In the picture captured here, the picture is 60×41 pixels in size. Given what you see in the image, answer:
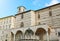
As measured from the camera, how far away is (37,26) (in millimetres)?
35906

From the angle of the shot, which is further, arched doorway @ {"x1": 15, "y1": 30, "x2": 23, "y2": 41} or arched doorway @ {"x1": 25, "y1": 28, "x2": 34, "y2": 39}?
arched doorway @ {"x1": 15, "y1": 30, "x2": 23, "y2": 41}

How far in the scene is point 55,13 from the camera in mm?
37375

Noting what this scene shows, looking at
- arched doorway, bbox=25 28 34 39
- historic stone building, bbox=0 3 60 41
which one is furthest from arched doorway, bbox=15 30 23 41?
arched doorway, bbox=25 28 34 39

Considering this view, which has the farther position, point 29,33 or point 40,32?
point 29,33

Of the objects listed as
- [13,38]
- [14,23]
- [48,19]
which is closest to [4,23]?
[14,23]

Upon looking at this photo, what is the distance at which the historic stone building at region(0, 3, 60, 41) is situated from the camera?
35.1m

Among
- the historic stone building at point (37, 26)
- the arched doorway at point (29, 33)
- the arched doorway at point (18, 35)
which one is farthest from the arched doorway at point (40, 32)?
the arched doorway at point (18, 35)

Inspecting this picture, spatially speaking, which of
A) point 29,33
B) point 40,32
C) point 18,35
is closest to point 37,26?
point 40,32

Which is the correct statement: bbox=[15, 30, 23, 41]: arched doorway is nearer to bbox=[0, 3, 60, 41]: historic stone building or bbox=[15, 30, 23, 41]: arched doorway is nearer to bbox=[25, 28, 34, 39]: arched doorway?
bbox=[0, 3, 60, 41]: historic stone building

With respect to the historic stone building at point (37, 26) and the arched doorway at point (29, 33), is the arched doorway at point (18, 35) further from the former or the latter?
the arched doorway at point (29, 33)

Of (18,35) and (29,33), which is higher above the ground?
(29,33)

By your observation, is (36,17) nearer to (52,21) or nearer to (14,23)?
(52,21)

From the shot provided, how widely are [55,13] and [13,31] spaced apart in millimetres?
15200

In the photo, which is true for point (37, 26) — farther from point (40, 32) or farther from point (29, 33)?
point (29, 33)
